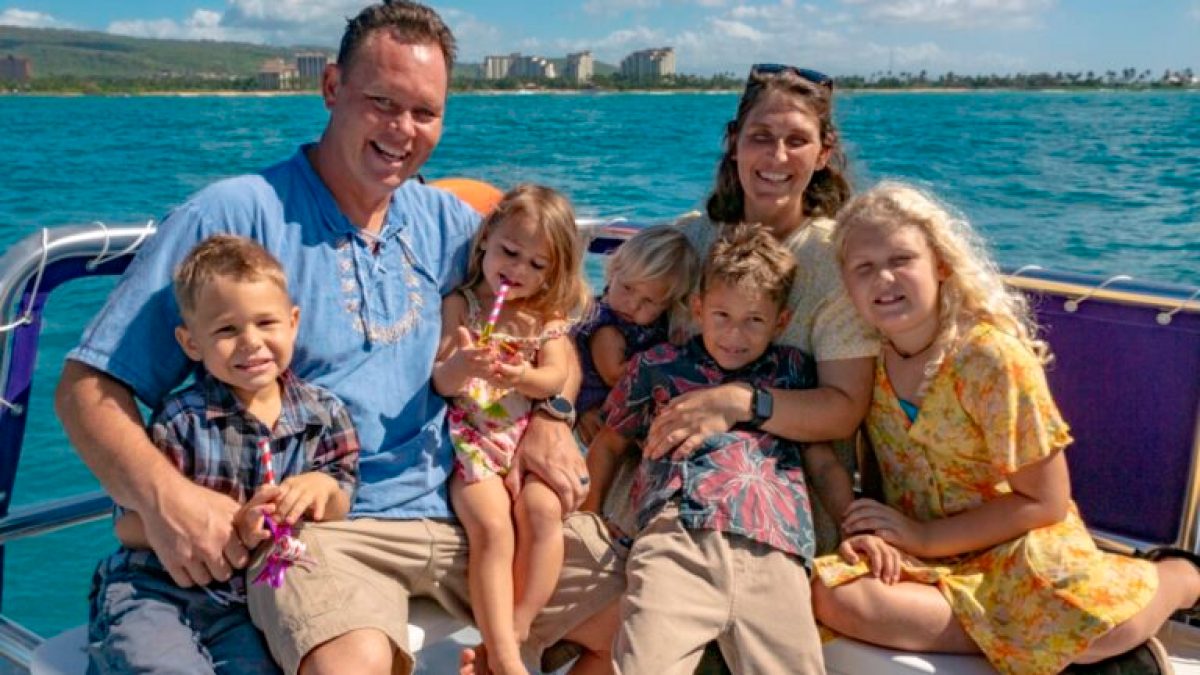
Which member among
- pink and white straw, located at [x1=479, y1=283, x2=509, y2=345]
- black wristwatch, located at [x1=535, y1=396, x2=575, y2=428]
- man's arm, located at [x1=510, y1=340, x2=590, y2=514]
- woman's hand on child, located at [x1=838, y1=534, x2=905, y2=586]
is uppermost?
pink and white straw, located at [x1=479, y1=283, x2=509, y2=345]

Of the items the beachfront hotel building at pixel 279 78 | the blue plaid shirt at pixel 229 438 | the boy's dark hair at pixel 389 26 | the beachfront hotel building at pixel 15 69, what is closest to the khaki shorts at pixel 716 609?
the blue plaid shirt at pixel 229 438

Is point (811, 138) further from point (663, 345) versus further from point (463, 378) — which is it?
point (463, 378)

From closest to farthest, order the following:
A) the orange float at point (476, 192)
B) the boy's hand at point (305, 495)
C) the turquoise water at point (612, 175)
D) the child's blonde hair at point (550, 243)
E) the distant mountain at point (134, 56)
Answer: the boy's hand at point (305, 495), the child's blonde hair at point (550, 243), the orange float at point (476, 192), the turquoise water at point (612, 175), the distant mountain at point (134, 56)

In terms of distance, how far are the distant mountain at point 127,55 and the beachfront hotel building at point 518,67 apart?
48.5 feet

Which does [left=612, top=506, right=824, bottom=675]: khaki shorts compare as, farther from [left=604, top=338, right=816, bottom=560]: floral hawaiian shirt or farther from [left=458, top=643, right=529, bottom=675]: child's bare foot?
[left=458, top=643, right=529, bottom=675]: child's bare foot

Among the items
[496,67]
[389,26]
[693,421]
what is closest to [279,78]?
[496,67]

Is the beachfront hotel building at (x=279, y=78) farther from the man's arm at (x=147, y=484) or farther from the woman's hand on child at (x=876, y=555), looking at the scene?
the woman's hand on child at (x=876, y=555)

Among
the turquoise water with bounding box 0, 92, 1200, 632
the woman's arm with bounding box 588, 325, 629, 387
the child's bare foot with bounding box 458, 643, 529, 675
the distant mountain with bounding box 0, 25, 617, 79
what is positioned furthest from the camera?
the distant mountain with bounding box 0, 25, 617, 79

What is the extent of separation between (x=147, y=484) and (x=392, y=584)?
465 millimetres

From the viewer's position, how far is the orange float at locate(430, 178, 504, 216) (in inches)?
109

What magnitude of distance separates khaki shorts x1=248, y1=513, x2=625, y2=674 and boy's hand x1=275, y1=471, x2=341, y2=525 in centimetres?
7

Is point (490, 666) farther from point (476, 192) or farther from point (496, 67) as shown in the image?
point (496, 67)

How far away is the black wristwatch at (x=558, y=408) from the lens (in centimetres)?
243

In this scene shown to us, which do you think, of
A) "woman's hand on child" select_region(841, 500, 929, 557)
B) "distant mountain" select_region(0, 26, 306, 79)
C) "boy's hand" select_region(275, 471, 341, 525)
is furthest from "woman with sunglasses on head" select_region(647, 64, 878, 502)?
"distant mountain" select_region(0, 26, 306, 79)
